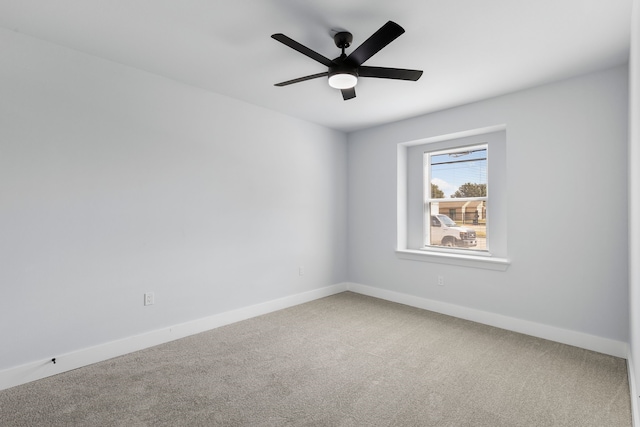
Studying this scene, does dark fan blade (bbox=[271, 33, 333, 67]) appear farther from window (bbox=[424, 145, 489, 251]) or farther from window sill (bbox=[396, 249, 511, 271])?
window sill (bbox=[396, 249, 511, 271])

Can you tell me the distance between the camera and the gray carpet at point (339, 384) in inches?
75.8

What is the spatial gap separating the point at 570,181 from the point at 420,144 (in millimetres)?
1837

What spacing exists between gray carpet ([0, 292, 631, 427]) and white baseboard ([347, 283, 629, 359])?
12cm

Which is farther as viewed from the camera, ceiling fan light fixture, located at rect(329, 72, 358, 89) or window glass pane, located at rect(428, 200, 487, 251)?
window glass pane, located at rect(428, 200, 487, 251)

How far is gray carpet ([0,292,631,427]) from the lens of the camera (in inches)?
75.8

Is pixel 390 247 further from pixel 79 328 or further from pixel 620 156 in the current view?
pixel 79 328

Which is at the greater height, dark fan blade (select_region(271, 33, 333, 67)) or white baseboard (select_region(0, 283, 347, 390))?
dark fan blade (select_region(271, 33, 333, 67))

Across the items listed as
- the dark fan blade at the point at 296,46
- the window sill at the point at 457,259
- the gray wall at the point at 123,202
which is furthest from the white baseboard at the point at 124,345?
the dark fan blade at the point at 296,46

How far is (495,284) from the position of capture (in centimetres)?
345

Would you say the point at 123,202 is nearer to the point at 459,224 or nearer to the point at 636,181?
the point at 636,181

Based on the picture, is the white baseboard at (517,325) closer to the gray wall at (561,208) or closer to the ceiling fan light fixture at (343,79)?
the gray wall at (561,208)

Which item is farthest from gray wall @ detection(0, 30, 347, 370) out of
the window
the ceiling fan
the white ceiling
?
the window

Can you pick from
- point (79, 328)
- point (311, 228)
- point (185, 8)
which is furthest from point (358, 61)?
point (79, 328)

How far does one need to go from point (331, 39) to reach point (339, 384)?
2507mm
